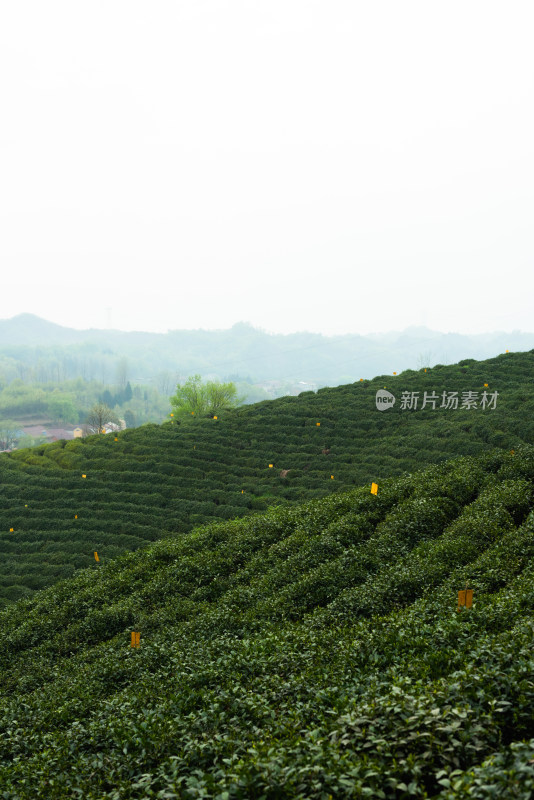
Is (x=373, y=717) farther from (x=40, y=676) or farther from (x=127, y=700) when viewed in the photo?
(x=40, y=676)

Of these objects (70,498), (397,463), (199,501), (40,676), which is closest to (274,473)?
(199,501)

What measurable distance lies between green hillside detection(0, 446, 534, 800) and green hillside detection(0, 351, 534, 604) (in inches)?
72.8

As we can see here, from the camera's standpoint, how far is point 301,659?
6.09 m

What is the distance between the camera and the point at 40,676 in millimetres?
8461

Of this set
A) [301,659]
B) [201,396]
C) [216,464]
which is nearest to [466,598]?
[301,659]

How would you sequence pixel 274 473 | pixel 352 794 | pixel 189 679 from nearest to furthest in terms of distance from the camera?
pixel 352 794
pixel 189 679
pixel 274 473

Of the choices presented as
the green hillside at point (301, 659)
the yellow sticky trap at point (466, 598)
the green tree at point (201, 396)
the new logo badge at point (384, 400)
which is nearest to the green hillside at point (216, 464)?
the new logo badge at point (384, 400)

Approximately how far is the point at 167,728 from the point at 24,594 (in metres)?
9.03

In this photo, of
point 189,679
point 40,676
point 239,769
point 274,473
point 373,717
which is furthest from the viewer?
point 274,473

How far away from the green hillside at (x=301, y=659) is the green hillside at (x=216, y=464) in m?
1.85

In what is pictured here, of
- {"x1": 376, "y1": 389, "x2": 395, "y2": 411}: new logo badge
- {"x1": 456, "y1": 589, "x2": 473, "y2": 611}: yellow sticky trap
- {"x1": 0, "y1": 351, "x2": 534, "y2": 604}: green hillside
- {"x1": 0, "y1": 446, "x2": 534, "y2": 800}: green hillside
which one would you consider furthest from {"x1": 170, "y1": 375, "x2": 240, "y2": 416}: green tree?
{"x1": 456, "y1": 589, "x2": 473, "y2": 611}: yellow sticky trap

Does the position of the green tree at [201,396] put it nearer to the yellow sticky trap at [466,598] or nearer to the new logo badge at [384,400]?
the new logo badge at [384,400]

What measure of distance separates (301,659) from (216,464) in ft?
40.3

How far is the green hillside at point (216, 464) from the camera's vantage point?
14.6 meters
